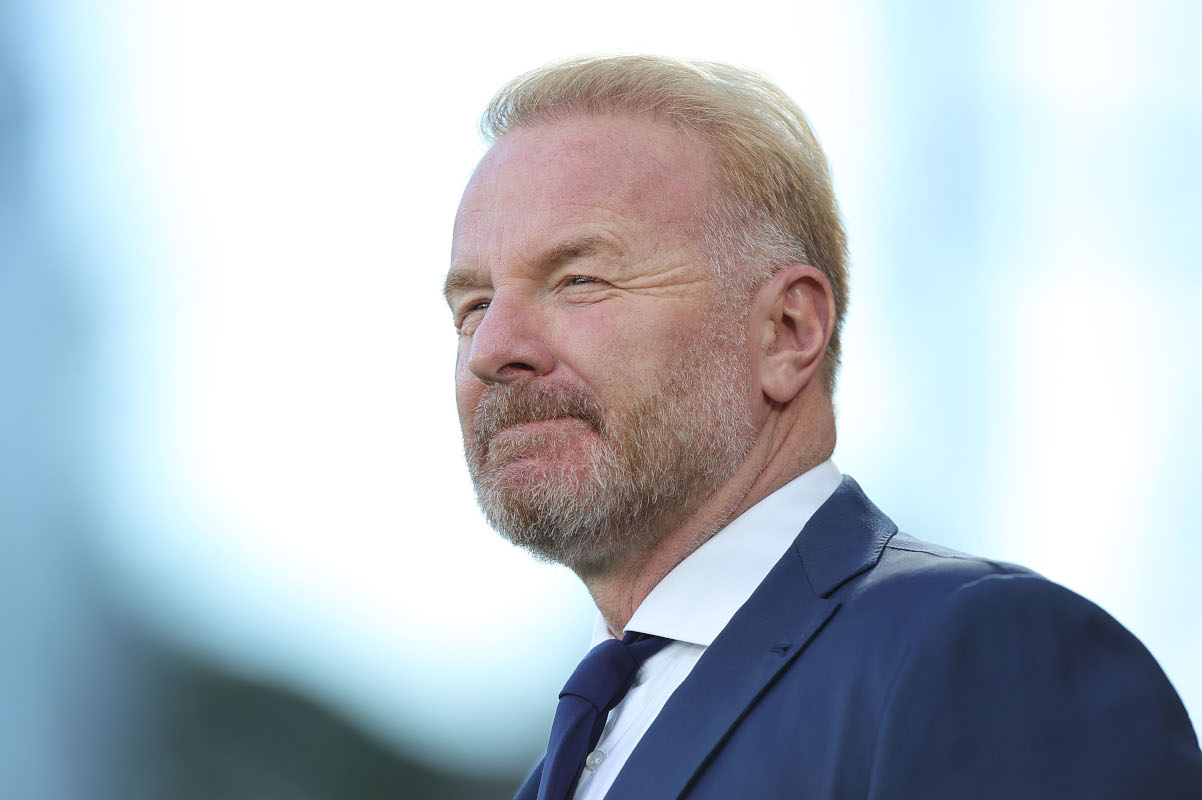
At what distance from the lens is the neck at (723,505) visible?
2.29 metres

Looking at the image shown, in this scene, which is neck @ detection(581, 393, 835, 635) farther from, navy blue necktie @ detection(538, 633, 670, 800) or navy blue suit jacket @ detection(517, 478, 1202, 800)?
navy blue suit jacket @ detection(517, 478, 1202, 800)

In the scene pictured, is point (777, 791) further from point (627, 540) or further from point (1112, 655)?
point (627, 540)

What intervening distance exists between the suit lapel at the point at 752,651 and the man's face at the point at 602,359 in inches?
11.3

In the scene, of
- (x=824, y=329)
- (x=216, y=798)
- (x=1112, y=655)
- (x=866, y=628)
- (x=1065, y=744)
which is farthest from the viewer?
(x=216, y=798)

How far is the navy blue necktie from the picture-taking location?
2072 millimetres

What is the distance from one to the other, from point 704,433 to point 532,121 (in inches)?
29.3

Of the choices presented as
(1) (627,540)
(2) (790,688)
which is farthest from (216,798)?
(2) (790,688)

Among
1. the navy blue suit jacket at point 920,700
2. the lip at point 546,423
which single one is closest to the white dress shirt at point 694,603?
the navy blue suit jacket at point 920,700

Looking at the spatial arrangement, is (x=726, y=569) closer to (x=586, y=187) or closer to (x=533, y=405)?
(x=533, y=405)

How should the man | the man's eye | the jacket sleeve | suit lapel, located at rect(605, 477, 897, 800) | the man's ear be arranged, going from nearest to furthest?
the jacket sleeve < the man < suit lapel, located at rect(605, 477, 897, 800) < the man's ear < the man's eye

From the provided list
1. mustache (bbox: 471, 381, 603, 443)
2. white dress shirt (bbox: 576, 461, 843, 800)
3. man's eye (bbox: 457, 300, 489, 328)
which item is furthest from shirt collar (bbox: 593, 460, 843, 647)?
man's eye (bbox: 457, 300, 489, 328)

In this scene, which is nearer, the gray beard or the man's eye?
the gray beard

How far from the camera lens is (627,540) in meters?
2.28

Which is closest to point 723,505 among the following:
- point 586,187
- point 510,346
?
point 510,346
